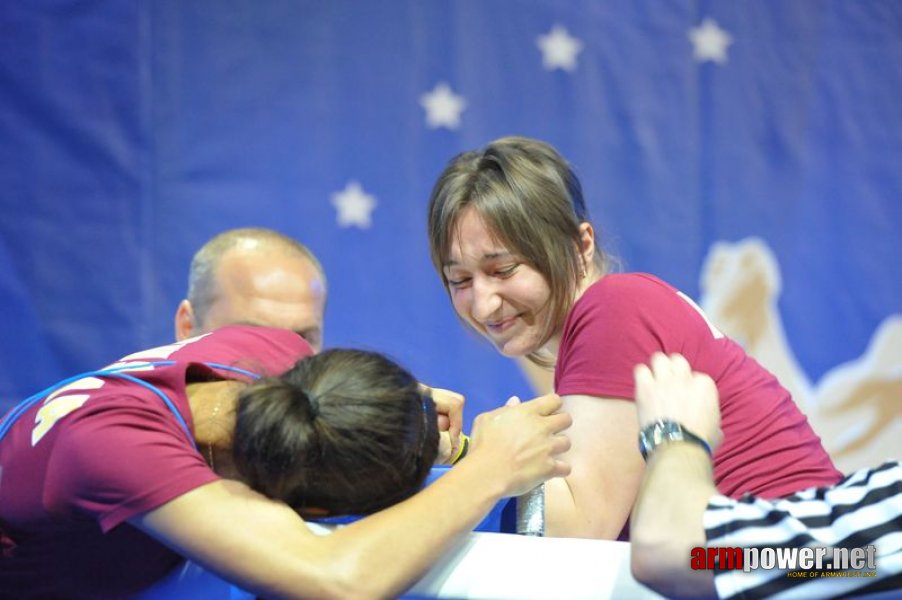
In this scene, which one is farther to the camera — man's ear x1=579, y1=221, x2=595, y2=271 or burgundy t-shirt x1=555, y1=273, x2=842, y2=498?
man's ear x1=579, y1=221, x2=595, y2=271

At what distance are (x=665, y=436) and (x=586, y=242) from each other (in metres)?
0.67

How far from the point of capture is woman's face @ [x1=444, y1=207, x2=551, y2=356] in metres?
1.78

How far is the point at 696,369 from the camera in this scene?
5.08ft

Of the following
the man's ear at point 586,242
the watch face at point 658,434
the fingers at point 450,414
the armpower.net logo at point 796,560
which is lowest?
the armpower.net logo at point 796,560

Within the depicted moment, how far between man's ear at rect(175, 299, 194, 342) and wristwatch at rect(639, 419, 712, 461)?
149 cm

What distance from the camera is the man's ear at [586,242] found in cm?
A: 182

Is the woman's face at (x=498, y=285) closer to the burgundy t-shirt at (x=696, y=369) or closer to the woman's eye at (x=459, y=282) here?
the woman's eye at (x=459, y=282)

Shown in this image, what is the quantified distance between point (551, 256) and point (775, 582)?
2.51ft

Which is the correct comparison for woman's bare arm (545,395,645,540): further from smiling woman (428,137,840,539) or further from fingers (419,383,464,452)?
fingers (419,383,464,452)

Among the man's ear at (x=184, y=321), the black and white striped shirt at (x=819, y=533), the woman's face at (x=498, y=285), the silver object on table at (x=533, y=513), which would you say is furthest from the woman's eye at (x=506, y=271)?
the man's ear at (x=184, y=321)

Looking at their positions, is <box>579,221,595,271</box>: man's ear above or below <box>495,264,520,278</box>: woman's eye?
above

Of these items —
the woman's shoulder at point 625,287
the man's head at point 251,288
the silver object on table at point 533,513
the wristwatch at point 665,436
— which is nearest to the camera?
the wristwatch at point 665,436

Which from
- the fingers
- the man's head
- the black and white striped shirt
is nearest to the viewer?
the black and white striped shirt

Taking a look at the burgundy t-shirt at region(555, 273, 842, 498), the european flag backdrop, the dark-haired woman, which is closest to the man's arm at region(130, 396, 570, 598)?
the dark-haired woman
